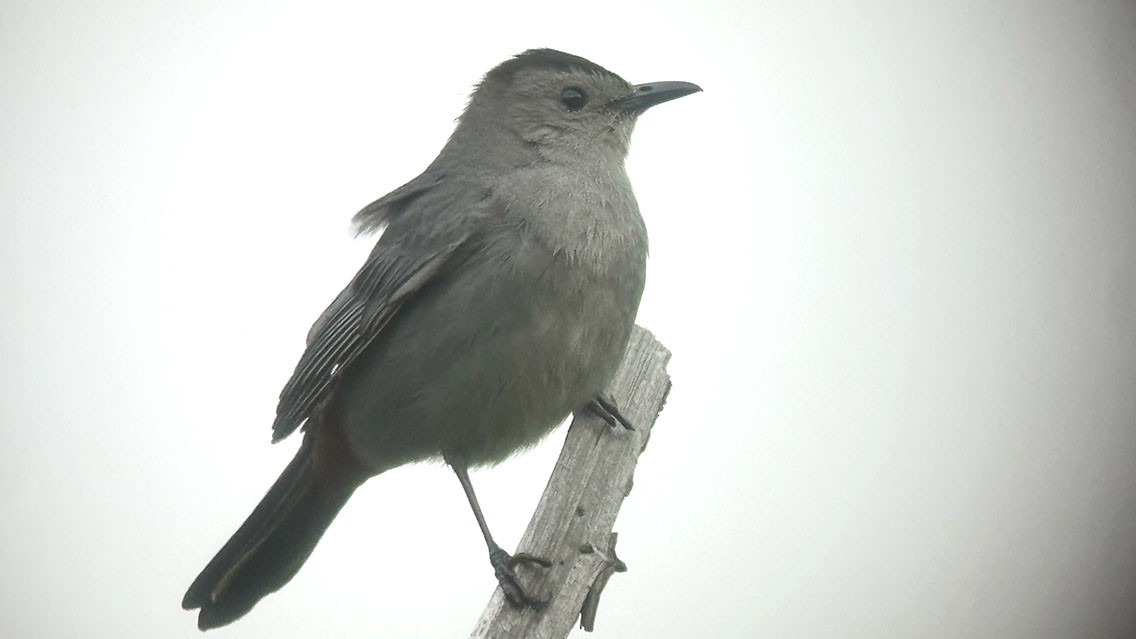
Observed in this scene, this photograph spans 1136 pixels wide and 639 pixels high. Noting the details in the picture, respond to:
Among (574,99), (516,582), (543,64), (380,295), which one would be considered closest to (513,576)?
(516,582)

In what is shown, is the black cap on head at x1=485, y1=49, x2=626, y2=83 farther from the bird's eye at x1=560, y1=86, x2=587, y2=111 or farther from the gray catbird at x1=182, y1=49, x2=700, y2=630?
the gray catbird at x1=182, y1=49, x2=700, y2=630

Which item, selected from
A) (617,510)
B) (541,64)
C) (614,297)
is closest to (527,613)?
(617,510)

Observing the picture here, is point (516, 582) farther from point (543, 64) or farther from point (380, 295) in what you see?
point (543, 64)

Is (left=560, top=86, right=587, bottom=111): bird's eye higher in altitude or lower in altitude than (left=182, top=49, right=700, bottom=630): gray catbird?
higher

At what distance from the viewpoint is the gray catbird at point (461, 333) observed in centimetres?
373

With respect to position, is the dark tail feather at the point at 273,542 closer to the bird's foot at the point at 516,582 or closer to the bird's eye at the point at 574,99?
the bird's foot at the point at 516,582

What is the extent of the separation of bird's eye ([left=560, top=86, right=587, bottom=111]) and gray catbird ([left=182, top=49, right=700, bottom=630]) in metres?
0.12

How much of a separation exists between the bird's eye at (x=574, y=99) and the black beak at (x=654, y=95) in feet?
0.44

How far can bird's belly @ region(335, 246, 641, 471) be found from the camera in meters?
3.72

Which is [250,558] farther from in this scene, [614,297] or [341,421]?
[614,297]

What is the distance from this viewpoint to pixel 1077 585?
6.18m

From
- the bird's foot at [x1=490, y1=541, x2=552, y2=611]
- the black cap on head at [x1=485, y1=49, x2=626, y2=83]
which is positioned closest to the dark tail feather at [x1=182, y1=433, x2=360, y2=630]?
the bird's foot at [x1=490, y1=541, x2=552, y2=611]

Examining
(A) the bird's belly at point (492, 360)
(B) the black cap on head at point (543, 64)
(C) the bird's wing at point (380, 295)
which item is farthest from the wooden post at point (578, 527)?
(B) the black cap on head at point (543, 64)

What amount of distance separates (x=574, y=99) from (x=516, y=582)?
90.3 inches
